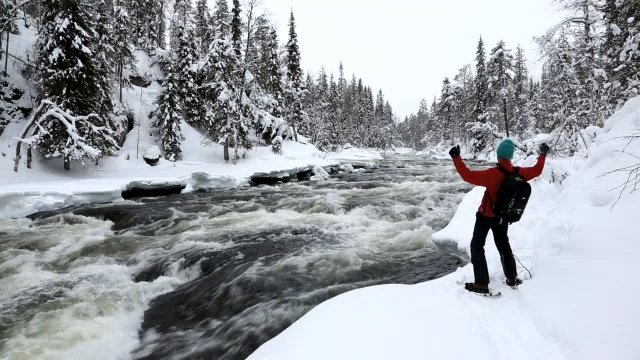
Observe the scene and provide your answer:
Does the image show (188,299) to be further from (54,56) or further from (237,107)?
(237,107)

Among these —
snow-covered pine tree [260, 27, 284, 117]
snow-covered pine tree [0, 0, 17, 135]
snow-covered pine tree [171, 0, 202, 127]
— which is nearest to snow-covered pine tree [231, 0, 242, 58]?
snow-covered pine tree [171, 0, 202, 127]

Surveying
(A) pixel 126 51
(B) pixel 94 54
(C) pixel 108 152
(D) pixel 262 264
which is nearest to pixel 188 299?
(D) pixel 262 264

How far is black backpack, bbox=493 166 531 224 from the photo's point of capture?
3.70 m

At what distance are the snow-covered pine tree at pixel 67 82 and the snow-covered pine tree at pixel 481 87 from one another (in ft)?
118

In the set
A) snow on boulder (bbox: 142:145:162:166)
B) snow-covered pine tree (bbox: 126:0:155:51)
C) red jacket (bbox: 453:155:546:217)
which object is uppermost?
snow-covered pine tree (bbox: 126:0:155:51)

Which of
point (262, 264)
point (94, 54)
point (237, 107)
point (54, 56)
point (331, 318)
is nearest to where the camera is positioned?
point (331, 318)

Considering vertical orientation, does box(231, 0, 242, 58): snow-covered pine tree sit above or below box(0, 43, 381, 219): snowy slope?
above

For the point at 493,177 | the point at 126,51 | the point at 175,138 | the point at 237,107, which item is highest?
the point at 126,51

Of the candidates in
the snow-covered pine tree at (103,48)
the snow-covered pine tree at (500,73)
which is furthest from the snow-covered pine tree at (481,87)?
the snow-covered pine tree at (103,48)

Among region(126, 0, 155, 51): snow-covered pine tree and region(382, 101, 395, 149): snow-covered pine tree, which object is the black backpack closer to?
region(126, 0, 155, 51): snow-covered pine tree

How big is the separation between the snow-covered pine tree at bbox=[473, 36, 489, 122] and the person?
3740 cm

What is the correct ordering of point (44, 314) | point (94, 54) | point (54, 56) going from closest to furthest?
point (44, 314) < point (54, 56) < point (94, 54)

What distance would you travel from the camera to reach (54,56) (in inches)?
706

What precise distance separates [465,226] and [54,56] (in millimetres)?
21693
